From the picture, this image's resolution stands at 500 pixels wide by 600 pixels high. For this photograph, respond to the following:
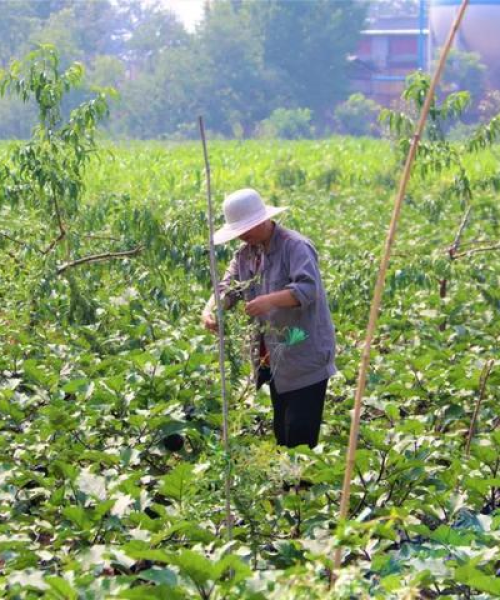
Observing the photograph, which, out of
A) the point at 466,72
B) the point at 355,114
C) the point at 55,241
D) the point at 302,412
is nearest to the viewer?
the point at 302,412

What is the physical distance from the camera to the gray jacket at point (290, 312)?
5.41 m

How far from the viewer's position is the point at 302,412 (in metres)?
5.65

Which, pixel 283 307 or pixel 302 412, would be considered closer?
pixel 283 307

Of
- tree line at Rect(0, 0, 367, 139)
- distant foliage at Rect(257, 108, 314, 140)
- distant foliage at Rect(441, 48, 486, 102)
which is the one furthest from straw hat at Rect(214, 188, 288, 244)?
distant foliage at Rect(441, 48, 486, 102)

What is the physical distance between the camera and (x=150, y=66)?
3541 inches

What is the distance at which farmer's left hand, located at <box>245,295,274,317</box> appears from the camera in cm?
518

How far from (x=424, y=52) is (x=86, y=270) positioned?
9087cm

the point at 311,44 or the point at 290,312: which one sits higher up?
the point at 290,312

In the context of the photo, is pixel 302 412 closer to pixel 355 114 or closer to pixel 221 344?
pixel 221 344

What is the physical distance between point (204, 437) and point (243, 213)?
106 centimetres

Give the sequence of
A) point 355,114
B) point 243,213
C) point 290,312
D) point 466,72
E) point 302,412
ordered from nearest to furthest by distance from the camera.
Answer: point 243,213, point 290,312, point 302,412, point 355,114, point 466,72

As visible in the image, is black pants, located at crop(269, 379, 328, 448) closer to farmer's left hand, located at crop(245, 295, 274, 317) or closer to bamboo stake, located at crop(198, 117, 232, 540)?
farmer's left hand, located at crop(245, 295, 274, 317)

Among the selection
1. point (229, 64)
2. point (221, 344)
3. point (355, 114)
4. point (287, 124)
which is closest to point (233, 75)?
point (229, 64)

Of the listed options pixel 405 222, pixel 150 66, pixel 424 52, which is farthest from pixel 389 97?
pixel 405 222
